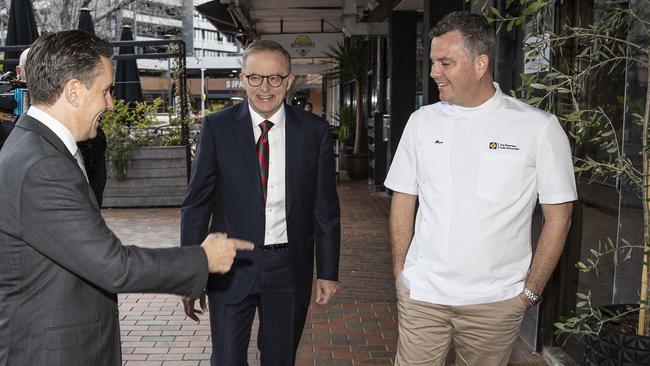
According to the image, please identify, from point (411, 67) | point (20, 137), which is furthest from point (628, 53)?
point (411, 67)

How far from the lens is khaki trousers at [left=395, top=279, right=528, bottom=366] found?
2.48 metres

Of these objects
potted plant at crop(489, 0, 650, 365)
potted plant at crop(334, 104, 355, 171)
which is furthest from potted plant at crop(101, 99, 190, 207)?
potted plant at crop(489, 0, 650, 365)

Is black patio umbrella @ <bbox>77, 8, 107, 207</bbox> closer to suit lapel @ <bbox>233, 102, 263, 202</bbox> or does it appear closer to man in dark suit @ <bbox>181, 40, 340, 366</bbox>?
man in dark suit @ <bbox>181, 40, 340, 366</bbox>

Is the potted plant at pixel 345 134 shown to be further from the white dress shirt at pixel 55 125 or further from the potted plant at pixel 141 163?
the white dress shirt at pixel 55 125

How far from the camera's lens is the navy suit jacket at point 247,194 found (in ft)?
9.16

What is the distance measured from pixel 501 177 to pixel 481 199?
0.11m

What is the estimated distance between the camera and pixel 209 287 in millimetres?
2842

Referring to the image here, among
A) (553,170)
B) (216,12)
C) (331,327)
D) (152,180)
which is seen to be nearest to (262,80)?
(553,170)

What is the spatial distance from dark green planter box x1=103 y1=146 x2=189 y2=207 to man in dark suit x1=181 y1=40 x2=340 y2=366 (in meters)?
7.38

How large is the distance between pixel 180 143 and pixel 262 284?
797cm

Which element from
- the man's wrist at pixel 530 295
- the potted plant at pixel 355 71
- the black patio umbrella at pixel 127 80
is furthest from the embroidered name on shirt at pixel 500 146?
the black patio umbrella at pixel 127 80

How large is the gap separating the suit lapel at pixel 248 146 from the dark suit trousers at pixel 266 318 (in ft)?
1.02

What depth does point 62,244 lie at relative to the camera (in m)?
1.72

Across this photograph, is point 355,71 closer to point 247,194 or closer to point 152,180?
point 152,180
